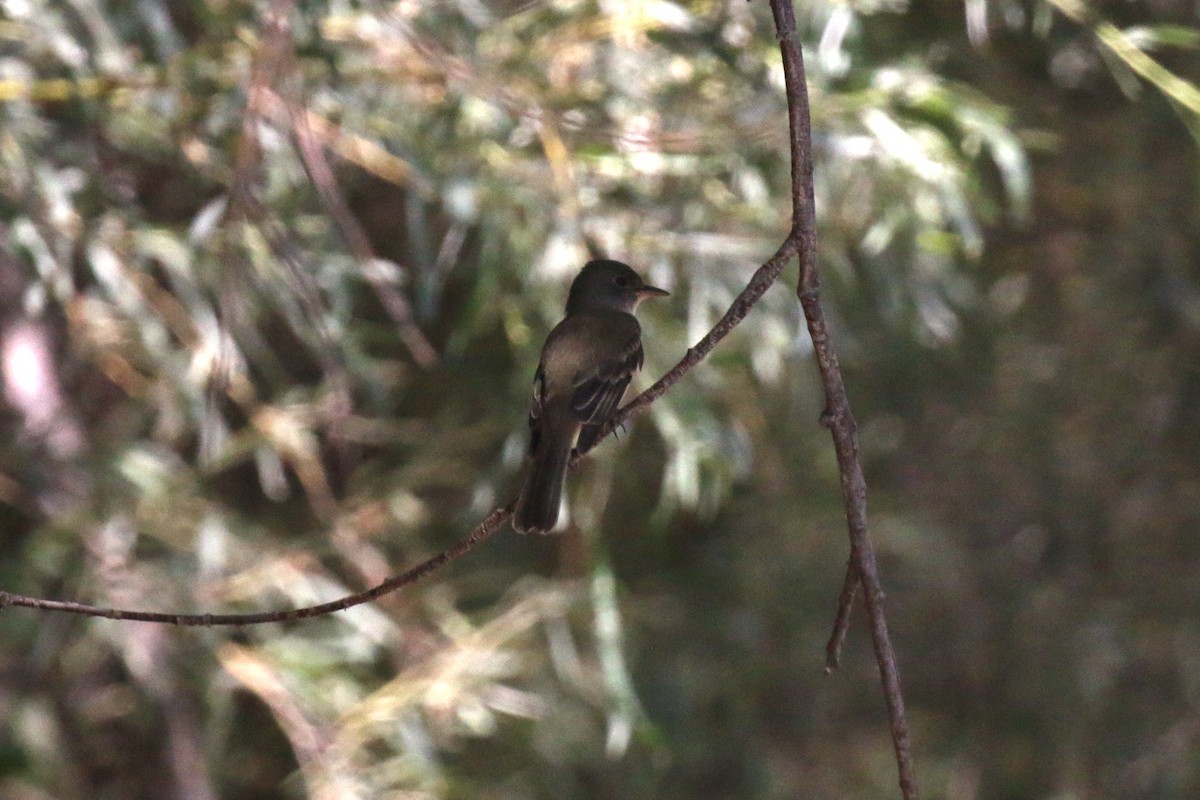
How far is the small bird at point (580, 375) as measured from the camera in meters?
2.77

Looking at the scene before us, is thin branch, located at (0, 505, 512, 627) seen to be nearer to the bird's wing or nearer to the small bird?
the small bird

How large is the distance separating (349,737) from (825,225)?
5.68 feet

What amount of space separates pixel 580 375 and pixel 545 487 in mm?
326

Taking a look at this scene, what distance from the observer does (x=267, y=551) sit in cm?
444

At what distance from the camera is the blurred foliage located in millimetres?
3750

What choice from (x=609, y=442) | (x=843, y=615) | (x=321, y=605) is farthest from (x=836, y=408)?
(x=609, y=442)

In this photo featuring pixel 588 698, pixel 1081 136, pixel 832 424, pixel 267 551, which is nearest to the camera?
pixel 832 424

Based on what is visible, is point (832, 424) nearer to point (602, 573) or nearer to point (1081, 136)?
point (602, 573)

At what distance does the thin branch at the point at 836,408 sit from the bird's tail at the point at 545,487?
0.85 meters

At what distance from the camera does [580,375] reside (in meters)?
3.03

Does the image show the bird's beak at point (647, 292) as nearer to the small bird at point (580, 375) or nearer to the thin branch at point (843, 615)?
the small bird at point (580, 375)

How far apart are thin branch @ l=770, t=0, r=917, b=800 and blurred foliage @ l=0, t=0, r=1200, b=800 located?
129cm

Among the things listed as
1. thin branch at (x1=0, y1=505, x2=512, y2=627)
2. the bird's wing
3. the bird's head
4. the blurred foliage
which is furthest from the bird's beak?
thin branch at (x1=0, y1=505, x2=512, y2=627)

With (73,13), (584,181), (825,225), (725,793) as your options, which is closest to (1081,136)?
(825,225)
